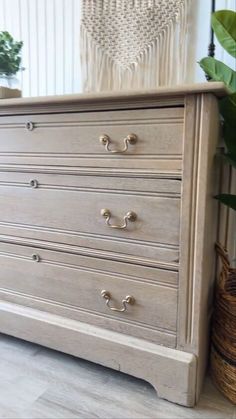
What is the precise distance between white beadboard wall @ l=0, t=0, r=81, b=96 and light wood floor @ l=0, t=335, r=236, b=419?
1266 mm

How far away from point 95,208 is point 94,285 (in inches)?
10.3

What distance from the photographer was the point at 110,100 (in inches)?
38.2

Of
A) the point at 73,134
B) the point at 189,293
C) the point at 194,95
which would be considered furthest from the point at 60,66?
the point at 189,293

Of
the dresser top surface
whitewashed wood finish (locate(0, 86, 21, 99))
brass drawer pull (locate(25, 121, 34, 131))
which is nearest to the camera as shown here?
the dresser top surface

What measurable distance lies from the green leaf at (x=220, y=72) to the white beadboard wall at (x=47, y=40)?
0.70 metres

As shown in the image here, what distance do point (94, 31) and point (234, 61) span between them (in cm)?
63

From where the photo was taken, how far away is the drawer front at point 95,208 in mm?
959

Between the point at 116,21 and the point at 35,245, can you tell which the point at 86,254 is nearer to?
the point at 35,245

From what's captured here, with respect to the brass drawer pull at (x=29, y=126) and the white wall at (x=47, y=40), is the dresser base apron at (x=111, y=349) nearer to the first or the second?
the brass drawer pull at (x=29, y=126)

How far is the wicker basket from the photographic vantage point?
102cm

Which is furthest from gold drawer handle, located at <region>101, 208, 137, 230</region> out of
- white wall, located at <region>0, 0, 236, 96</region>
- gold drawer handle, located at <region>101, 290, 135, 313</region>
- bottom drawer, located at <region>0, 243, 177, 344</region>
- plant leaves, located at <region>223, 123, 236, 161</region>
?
white wall, located at <region>0, 0, 236, 96</region>

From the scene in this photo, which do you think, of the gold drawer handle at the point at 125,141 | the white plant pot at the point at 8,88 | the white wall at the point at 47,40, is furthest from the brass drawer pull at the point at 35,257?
the white wall at the point at 47,40

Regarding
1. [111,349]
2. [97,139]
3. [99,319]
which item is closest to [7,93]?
[97,139]

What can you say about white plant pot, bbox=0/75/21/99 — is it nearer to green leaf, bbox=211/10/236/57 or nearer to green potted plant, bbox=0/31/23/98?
green potted plant, bbox=0/31/23/98
